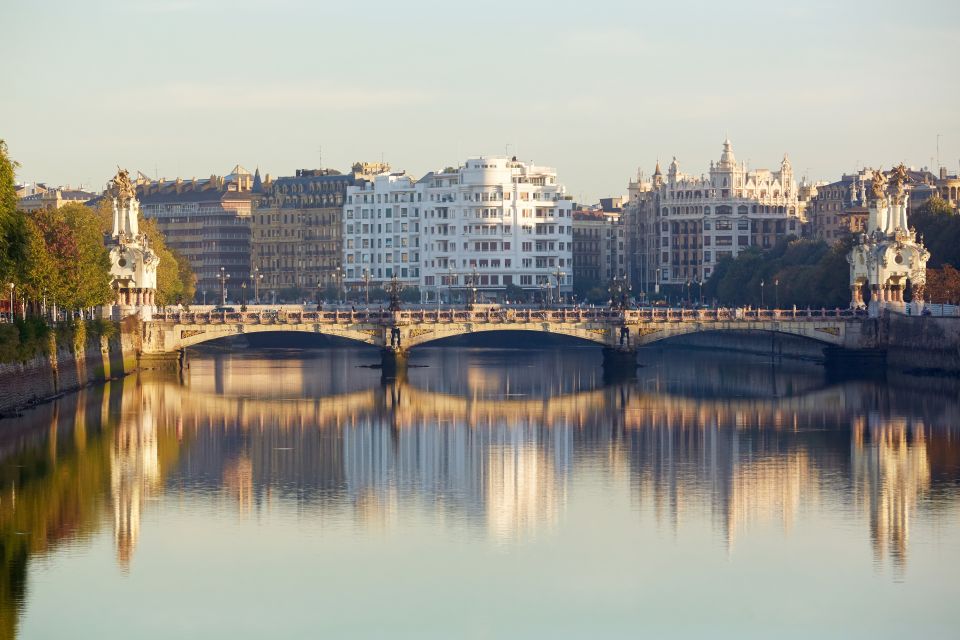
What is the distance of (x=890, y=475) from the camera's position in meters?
64.6

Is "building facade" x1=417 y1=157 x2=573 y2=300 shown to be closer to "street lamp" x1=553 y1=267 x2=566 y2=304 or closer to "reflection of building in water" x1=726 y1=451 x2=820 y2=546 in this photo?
"street lamp" x1=553 y1=267 x2=566 y2=304

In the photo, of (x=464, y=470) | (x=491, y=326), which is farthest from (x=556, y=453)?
(x=491, y=326)

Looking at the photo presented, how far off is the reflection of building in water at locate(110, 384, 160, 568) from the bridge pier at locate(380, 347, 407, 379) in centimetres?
2489

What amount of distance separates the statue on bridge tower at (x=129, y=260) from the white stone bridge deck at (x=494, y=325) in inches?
67.7

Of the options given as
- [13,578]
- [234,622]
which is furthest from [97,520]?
[234,622]

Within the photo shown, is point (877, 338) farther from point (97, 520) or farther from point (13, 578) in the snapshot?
point (13, 578)

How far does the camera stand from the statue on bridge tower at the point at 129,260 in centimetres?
11356

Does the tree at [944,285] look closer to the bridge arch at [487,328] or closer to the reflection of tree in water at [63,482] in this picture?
the bridge arch at [487,328]

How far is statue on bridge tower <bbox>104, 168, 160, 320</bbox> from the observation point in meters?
114

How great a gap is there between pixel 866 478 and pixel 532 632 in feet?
83.1

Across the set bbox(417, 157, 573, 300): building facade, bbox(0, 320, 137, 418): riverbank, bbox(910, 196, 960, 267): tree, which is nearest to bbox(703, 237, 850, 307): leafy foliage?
bbox(910, 196, 960, 267): tree

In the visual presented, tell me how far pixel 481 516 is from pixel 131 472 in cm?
1462

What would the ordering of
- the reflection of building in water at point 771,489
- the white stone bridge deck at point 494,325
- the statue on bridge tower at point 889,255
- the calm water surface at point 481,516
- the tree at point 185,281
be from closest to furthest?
the calm water surface at point 481,516 → the reflection of building in water at point 771,489 → the white stone bridge deck at point 494,325 → the statue on bridge tower at point 889,255 → the tree at point 185,281

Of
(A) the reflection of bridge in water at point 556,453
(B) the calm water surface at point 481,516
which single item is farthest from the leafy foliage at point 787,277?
(B) the calm water surface at point 481,516
